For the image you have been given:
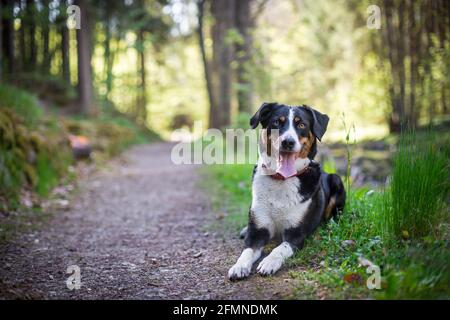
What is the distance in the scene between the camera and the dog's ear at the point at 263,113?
14.0ft

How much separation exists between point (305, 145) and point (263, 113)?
55 centimetres

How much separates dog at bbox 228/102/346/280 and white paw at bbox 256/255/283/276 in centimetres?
14

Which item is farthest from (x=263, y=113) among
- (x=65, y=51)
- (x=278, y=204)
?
(x=65, y=51)

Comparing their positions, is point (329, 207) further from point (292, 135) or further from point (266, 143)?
point (292, 135)

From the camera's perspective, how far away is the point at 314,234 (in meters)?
4.33

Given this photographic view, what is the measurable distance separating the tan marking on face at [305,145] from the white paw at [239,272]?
120 cm

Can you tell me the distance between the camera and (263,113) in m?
4.33

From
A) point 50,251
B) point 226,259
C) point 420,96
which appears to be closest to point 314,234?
point 226,259

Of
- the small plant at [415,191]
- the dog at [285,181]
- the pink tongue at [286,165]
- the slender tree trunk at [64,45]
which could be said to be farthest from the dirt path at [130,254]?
the slender tree trunk at [64,45]

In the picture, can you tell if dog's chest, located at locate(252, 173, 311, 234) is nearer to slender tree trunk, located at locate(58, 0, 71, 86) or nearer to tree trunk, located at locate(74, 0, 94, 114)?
tree trunk, located at locate(74, 0, 94, 114)

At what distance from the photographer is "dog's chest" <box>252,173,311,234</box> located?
4.07m

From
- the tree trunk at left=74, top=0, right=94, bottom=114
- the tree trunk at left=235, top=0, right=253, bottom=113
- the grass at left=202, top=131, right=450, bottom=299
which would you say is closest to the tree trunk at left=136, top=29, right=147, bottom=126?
the tree trunk at left=74, top=0, right=94, bottom=114

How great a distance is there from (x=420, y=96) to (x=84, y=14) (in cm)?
1181
